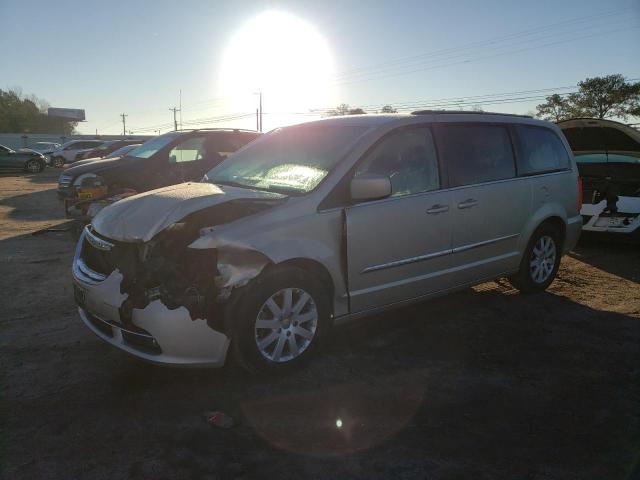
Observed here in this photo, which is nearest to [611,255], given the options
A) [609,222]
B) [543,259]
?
[609,222]

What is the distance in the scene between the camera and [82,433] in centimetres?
271

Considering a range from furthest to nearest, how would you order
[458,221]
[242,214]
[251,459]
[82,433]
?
[458,221]
[242,214]
[82,433]
[251,459]

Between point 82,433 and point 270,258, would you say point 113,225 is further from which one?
point 82,433

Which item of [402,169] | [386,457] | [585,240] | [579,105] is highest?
[579,105]

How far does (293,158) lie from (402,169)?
88 cm

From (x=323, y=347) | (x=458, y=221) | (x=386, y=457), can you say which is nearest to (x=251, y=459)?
(x=386, y=457)

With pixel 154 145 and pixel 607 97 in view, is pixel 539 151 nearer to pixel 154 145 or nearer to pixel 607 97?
pixel 154 145

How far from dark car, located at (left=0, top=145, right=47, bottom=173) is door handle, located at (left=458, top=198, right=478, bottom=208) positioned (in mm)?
26280

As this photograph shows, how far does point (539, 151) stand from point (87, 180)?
6.80 meters

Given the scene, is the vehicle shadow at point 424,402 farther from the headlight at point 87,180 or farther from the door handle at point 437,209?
the headlight at point 87,180

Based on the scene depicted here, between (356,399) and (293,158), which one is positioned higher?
(293,158)

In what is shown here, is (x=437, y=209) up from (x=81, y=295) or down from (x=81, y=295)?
up

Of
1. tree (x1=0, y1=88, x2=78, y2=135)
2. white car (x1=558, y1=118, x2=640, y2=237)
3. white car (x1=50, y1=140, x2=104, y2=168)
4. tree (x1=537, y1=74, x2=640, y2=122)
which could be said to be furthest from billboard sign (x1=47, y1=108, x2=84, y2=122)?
white car (x1=558, y1=118, x2=640, y2=237)

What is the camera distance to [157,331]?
9.67ft
